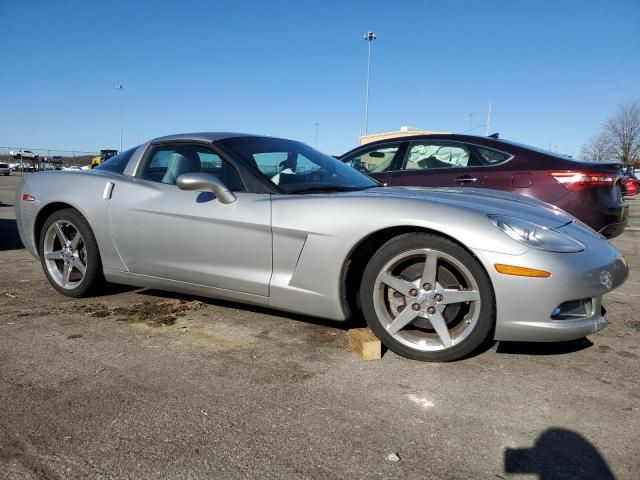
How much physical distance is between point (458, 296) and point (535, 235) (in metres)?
0.48

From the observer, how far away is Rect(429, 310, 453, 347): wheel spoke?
274cm

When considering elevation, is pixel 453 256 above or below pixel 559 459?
above

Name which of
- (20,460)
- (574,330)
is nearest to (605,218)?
(574,330)

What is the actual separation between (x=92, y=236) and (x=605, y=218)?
4.37 metres

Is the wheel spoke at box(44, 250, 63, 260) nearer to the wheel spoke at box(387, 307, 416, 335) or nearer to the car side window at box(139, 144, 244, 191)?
the car side window at box(139, 144, 244, 191)

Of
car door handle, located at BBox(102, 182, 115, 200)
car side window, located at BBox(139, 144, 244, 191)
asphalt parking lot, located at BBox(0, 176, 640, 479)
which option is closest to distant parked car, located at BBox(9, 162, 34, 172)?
car door handle, located at BBox(102, 182, 115, 200)

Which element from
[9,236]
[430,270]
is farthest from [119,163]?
[9,236]

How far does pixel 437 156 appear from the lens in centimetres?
566

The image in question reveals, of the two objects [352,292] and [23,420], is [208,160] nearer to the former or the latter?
[352,292]

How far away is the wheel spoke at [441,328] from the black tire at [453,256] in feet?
0.12

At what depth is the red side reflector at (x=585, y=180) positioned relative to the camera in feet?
16.0

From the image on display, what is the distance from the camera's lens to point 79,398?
7.70ft

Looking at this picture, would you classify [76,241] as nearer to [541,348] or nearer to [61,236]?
[61,236]

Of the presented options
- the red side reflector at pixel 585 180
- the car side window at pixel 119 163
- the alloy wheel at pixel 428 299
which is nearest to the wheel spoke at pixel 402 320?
the alloy wheel at pixel 428 299
